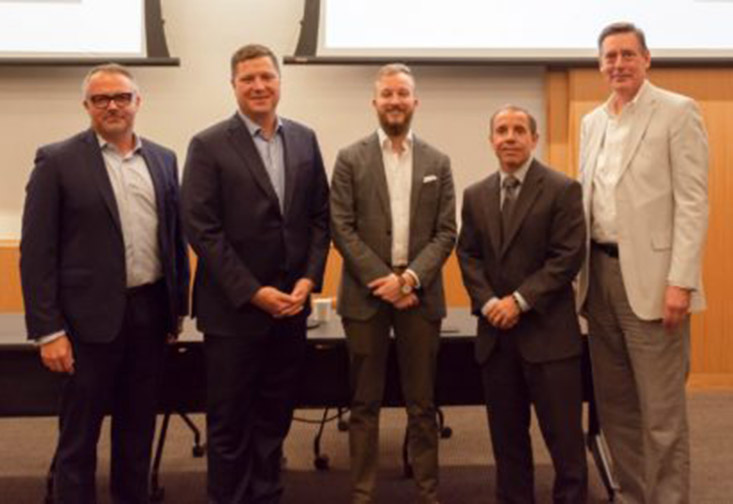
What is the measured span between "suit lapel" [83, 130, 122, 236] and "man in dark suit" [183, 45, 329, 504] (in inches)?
9.3

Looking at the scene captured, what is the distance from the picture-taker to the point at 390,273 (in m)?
2.70

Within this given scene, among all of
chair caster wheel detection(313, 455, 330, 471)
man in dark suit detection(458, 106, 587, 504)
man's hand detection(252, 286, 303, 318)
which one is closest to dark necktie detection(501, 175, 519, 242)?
man in dark suit detection(458, 106, 587, 504)

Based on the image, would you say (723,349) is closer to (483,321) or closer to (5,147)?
(483,321)

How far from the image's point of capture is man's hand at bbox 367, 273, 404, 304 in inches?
105

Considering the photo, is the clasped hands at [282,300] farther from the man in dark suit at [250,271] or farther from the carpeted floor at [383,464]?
the carpeted floor at [383,464]

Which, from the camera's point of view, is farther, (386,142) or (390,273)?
(386,142)

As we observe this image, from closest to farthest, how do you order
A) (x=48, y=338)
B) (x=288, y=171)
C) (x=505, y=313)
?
(x=48, y=338) < (x=505, y=313) < (x=288, y=171)

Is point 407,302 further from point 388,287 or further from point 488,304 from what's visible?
point 488,304

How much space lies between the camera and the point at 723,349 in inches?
195

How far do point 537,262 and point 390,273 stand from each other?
0.50 m

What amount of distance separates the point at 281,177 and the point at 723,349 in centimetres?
350

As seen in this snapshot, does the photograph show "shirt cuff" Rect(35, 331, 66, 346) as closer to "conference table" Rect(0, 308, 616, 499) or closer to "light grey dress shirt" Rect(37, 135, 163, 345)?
"light grey dress shirt" Rect(37, 135, 163, 345)

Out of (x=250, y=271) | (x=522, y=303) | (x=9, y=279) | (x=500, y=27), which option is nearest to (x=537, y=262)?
(x=522, y=303)

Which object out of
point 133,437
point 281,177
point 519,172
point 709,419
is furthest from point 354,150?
point 709,419
